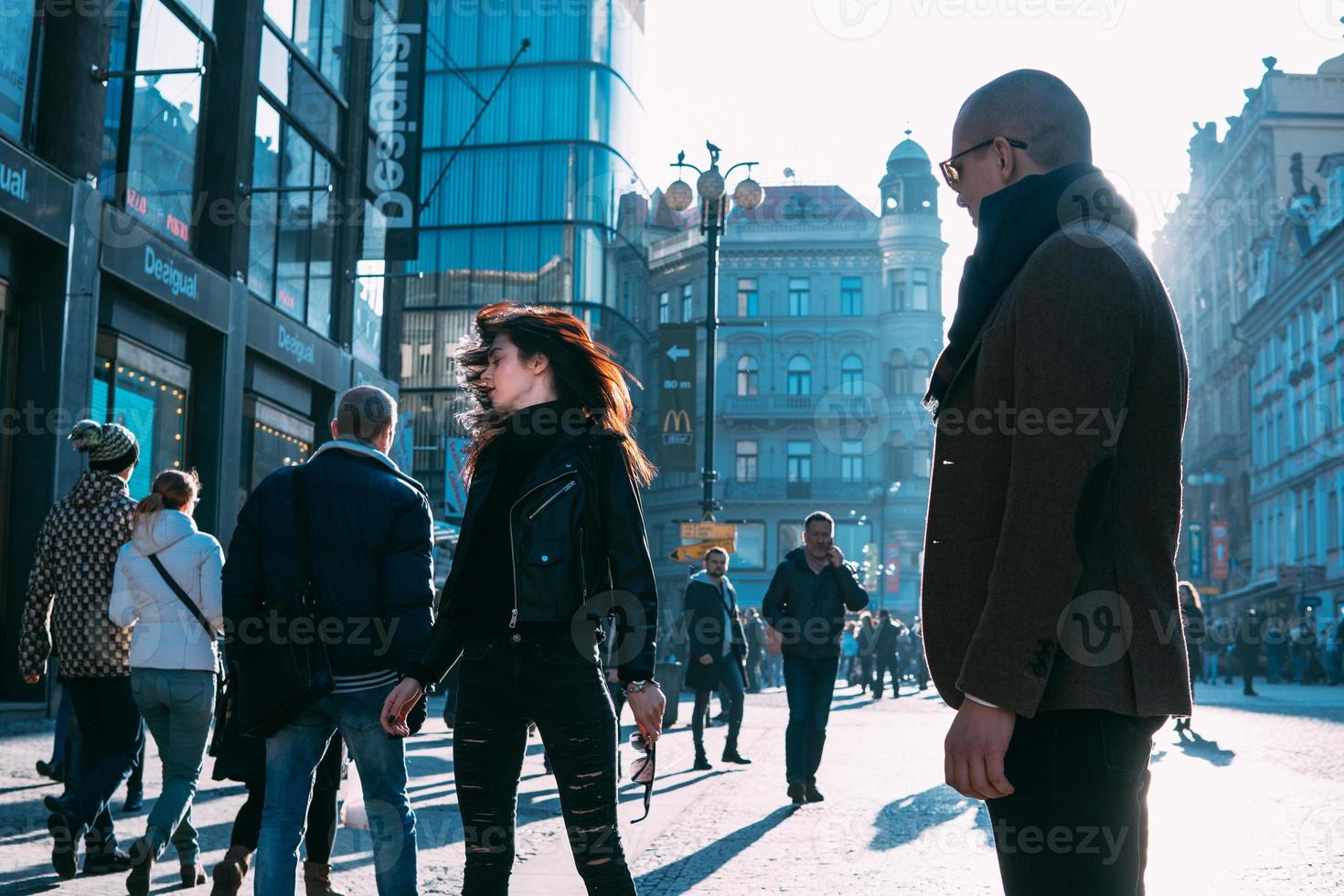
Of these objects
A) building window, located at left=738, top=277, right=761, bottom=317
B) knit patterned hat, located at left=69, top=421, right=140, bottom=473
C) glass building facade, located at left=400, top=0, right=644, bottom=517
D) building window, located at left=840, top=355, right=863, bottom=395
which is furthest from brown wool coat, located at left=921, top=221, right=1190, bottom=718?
building window, located at left=738, top=277, right=761, bottom=317

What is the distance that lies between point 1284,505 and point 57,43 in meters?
51.6

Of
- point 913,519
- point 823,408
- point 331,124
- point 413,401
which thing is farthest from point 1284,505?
point 331,124

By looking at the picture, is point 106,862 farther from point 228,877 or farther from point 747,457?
point 747,457

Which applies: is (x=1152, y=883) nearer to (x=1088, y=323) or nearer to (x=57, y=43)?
(x=1088, y=323)

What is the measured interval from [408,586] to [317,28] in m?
18.5

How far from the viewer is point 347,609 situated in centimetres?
499

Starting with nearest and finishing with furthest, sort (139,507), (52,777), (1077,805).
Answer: (1077,805) < (139,507) < (52,777)

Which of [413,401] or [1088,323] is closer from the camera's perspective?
[1088,323]

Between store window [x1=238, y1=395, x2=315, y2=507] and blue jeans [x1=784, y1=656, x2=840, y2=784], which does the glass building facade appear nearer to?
store window [x1=238, y1=395, x2=315, y2=507]

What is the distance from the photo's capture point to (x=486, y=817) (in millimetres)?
3984

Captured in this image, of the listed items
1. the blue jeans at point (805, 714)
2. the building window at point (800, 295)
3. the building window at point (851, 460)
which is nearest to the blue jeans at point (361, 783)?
the blue jeans at point (805, 714)

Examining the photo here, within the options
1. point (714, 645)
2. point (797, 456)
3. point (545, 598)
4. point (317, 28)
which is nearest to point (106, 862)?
point (545, 598)

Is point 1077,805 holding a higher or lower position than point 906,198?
lower

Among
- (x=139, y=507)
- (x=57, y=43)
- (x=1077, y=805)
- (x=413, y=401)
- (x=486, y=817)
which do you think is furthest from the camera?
(x=413, y=401)
